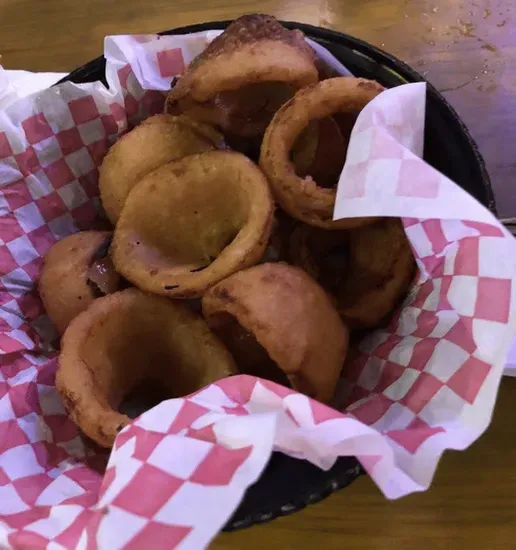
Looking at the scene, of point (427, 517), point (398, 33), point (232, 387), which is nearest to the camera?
point (232, 387)

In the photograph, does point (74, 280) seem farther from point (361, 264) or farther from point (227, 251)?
point (361, 264)

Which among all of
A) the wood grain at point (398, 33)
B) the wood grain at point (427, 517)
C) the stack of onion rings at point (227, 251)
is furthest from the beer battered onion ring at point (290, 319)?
the wood grain at point (398, 33)

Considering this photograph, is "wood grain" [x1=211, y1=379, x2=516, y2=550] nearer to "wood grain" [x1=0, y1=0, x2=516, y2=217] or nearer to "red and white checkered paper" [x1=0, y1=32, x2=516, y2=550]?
"red and white checkered paper" [x1=0, y1=32, x2=516, y2=550]

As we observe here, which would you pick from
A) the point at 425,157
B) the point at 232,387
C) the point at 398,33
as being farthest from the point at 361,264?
the point at 398,33

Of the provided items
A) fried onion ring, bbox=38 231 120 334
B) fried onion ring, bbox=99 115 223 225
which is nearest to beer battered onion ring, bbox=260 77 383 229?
fried onion ring, bbox=99 115 223 225

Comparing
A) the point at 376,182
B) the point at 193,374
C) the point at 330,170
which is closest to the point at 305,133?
the point at 330,170

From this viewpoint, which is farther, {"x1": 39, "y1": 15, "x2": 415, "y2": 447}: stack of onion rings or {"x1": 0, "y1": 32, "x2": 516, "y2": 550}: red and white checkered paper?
{"x1": 39, "y1": 15, "x2": 415, "y2": 447}: stack of onion rings

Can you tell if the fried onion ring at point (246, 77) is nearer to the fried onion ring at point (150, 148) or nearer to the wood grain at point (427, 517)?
the fried onion ring at point (150, 148)
